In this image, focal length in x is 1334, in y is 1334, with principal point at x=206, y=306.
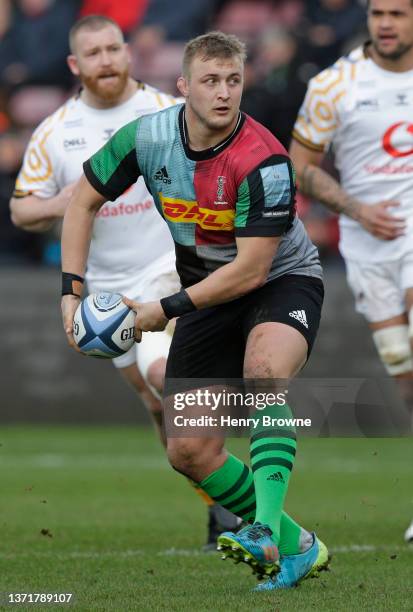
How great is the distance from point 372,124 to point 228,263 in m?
2.59

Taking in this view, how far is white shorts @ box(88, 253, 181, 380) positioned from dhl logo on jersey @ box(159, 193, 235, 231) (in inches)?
66.6

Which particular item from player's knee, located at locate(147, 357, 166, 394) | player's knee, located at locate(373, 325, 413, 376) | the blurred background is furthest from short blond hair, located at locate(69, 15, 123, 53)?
the blurred background

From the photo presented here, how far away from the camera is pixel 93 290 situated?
330 inches

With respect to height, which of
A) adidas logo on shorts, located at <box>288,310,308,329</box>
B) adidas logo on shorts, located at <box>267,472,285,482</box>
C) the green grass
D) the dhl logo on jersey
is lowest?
the green grass

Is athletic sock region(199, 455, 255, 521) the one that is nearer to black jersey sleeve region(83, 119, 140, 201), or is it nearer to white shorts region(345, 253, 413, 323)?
black jersey sleeve region(83, 119, 140, 201)

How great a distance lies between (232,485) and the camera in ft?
19.8

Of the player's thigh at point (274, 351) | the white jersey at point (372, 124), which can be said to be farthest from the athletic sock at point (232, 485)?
the white jersey at point (372, 124)

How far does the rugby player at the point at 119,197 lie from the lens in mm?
7926

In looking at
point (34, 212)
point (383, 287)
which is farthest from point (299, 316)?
point (34, 212)

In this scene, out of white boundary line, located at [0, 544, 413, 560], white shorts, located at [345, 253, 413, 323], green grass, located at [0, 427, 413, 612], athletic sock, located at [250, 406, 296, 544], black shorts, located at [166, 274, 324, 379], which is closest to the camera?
athletic sock, located at [250, 406, 296, 544]

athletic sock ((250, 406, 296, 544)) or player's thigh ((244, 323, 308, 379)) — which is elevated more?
player's thigh ((244, 323, 308, 379))

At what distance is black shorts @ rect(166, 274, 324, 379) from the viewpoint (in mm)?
5910

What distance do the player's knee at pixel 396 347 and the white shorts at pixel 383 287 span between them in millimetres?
88

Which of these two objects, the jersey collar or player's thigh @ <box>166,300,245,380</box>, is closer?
the jersey collar
